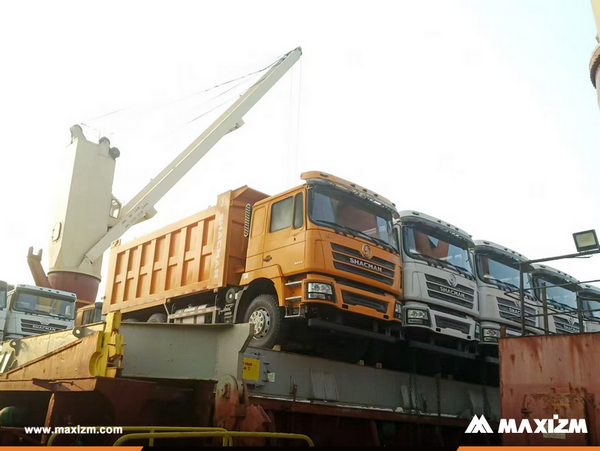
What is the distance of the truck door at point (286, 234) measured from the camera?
8.39 meters

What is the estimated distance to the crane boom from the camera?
2712cm

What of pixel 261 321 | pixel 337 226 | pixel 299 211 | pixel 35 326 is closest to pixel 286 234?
pixel 299 211

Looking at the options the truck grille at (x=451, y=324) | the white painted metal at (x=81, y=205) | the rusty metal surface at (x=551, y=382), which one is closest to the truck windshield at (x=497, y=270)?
the truck grille at (x=451, y=324)

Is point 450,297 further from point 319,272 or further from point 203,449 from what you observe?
point 203,449

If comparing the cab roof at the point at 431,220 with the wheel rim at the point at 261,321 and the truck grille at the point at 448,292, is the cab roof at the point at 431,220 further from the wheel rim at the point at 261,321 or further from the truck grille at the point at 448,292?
the wheel rim at the point at 261,321

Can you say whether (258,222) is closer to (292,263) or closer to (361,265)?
(292,263)

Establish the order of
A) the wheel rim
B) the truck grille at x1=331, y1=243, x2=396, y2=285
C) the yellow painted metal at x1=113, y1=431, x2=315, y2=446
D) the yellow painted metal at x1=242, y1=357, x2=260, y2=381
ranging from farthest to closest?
the wheel rim
the truck grille at x1=331, y1=243, x2=396, y2=285
the yellow painted metal at x1=242, y1=357, x2=260, y2=381
the yellow painted metal at x1=113, y1=431, x2=315, y2=446

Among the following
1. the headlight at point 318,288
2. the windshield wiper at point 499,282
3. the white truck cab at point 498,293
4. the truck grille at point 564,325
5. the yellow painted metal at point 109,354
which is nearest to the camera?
the yellow painted metal at point 109,354

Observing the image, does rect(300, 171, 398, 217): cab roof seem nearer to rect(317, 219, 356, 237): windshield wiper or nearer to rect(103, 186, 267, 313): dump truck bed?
rect(317, 219, 356, 237): windshield wiper

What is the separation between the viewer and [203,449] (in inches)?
201

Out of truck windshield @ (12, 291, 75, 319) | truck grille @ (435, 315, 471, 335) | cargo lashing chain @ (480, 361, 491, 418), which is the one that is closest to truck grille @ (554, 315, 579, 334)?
cargo lashing chain @ (480, 361, 491, 418)

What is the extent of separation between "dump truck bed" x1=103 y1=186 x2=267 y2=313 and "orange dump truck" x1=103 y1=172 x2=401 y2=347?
0.02 m

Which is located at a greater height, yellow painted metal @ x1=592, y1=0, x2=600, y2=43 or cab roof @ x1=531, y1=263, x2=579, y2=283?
yellow painted metal @ x1=592, y1=0, x2=600, y2=43

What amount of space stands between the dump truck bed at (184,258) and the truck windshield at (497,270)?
15.3 ft
